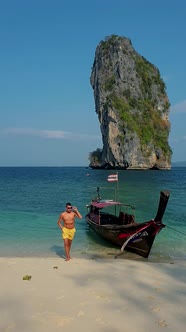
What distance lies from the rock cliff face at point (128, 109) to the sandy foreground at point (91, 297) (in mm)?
93321

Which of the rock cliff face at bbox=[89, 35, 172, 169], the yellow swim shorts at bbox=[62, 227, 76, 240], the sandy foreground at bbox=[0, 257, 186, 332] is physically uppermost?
the rock cliff face at bbox=[89, 35, 172, 169]

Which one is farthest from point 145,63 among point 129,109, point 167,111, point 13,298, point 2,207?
point 13,298

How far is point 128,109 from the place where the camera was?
4400 inches

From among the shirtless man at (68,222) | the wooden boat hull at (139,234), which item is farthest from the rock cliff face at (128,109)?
the shirtless man at (68,222)

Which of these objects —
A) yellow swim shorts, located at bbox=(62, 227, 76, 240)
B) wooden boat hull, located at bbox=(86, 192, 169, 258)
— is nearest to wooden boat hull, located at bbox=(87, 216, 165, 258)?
wooden boat hull, located at bbox=(86, 192, 169, 258)

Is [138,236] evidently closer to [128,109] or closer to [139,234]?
[139,234]

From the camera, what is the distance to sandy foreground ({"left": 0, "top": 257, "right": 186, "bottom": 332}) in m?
6.18

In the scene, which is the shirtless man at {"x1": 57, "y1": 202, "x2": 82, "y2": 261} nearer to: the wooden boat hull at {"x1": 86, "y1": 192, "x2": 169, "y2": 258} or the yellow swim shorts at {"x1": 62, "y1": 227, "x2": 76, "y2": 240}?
the yellow swim shorts at {"x1": 62, "y1": 227, "x2": 76, "y2": 240}

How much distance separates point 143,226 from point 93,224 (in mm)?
4104

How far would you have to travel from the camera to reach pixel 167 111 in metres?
127

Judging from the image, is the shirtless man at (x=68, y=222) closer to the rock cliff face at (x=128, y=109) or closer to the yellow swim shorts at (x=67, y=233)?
the yellow swim shorts at (x=67, y=233)

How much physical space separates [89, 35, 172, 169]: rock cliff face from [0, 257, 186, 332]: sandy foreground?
93.3 metres

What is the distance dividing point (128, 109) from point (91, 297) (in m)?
107

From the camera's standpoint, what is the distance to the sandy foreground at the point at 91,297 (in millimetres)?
6180
